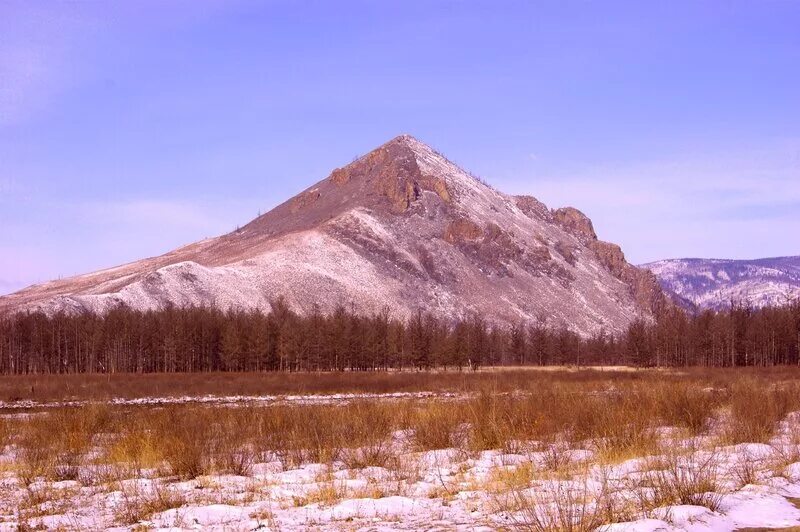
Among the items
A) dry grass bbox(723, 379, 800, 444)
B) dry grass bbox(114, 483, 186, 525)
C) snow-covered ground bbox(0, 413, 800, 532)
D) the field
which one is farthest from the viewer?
dry grass bbox(723, 379, 800, 444)

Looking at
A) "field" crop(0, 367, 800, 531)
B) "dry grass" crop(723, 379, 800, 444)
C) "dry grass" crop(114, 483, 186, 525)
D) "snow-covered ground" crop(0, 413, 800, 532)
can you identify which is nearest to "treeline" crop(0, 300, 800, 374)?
"field" crop(0, 367, 800, 531)

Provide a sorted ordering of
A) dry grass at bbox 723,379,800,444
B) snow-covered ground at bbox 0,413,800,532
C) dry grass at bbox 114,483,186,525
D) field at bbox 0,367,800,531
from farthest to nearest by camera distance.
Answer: dry grass at bbox 723,379,800,444 < dry grass at bbox 114,483,186,525 < field at bbox 0,367,800,531 < snow-covered ground at bbox 0,413,800,532

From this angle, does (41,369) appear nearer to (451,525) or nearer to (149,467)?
(149,467)

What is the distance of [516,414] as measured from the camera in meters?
14.9

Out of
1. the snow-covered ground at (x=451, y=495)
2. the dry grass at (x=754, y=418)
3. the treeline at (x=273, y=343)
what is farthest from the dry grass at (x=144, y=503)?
the treeline at (x=273, y=343)

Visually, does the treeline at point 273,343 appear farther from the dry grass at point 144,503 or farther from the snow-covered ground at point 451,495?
the dry grass at point 144,503

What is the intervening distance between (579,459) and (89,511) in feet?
24.9

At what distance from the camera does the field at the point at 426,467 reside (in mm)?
7852

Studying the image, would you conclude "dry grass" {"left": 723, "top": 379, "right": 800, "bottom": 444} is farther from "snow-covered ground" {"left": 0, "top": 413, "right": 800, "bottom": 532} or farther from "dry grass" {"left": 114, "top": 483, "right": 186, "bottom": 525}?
"dry grass" {"left": 114, "top": 483, "right": 186, "bottom": 525}

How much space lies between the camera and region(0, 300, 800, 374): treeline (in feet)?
337

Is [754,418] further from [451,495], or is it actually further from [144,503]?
[144,503]

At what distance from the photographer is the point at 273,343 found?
349 feet

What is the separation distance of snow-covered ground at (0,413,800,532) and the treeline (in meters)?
90.1

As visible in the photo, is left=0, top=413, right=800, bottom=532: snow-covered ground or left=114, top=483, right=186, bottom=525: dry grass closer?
left=0, top=413, right=800, bottom=532: snow-covered ground
